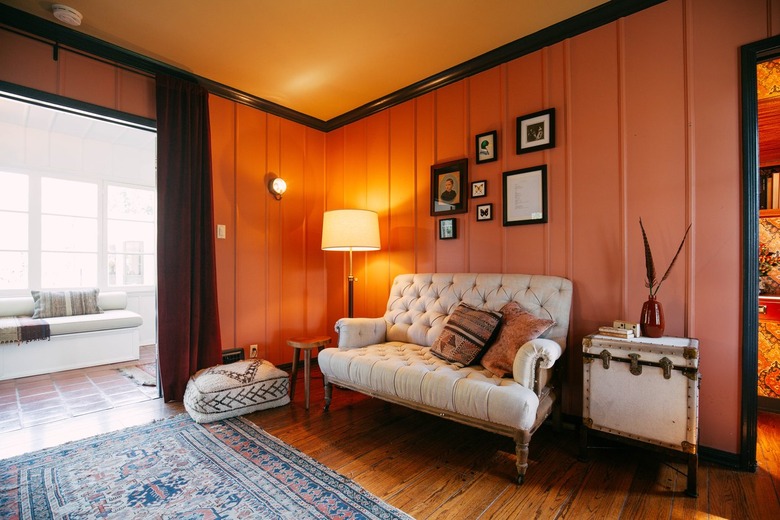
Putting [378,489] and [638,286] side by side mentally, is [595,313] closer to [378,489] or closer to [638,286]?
[638,286]

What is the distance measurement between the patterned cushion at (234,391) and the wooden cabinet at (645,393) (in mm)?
2005

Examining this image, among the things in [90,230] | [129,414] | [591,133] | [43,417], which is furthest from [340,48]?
[90,230]

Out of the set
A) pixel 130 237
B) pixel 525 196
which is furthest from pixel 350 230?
pixel 130 237

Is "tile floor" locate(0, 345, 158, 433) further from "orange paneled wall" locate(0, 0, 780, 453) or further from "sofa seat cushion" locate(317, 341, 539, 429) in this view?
"sofa seat cushion" locate(317, 341, 539, 429)

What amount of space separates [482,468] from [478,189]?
189 cm

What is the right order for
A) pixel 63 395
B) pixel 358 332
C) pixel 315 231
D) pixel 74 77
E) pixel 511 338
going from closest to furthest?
pixel 511 338
pixel 74 77
pixel 358 332
pixel 63 395
pixel 315 231

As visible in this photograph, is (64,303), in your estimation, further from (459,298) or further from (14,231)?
(459,298)

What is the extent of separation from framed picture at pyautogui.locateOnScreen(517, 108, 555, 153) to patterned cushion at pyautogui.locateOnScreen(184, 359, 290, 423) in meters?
2.42

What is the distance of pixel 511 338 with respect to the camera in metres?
2.10

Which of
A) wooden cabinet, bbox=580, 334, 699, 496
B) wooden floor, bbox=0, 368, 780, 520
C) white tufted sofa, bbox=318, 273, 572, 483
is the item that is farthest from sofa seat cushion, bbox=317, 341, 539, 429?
wooden cabinet, bbox=580, 334, 699, 496

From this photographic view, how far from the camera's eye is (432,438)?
2264 millimetres

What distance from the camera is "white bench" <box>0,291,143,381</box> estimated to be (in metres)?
3.60

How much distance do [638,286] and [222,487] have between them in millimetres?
2449

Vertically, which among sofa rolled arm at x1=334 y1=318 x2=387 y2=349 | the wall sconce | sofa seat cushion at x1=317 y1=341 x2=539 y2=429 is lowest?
sofa seat cushion at x1=317 y1=341 x2=539 y2=429
